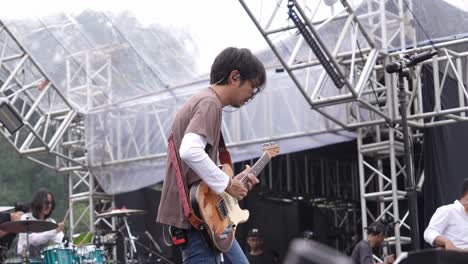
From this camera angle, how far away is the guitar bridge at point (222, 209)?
4535mm

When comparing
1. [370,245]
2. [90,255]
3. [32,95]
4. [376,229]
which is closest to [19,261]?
[90,255]

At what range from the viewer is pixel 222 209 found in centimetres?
457

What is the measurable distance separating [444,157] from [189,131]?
7296 millimetres

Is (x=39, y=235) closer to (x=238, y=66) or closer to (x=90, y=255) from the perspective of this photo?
(x=90, y=255)

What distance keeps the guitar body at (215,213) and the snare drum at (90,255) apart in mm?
5019

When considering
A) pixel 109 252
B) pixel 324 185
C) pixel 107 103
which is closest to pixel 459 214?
pixel 109 252

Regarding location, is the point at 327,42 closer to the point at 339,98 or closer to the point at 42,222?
the point at 339,98

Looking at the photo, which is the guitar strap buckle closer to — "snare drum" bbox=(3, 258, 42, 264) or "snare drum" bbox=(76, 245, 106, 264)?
"snare drum" bbox=(3, 258, 42, 264)

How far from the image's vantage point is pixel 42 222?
866 centimetres

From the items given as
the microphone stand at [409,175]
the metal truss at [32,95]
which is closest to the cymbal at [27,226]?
the microphone stand at [409,175]

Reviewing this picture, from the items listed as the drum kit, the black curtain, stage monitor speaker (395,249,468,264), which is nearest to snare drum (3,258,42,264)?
the drum kit

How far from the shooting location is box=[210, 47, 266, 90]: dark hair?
463 centimetres

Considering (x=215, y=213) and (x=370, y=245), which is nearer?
(x=215, y=213)

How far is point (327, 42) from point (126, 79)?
358 centimetres
